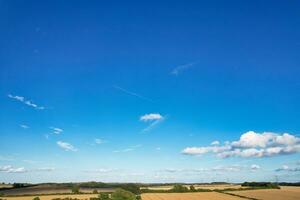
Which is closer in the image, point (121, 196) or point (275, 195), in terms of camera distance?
point (121, 196)

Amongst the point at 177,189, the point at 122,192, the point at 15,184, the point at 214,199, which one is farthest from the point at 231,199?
the point at 15,184

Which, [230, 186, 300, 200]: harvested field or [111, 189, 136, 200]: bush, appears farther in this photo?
[230, 186, 300, 200]: harvested field

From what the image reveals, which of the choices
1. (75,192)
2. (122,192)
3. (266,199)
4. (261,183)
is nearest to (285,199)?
(266,199)

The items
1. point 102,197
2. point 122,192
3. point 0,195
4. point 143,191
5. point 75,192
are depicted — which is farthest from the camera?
point 143,191

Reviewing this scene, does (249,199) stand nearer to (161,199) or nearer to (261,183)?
(161,199)

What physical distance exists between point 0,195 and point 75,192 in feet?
101

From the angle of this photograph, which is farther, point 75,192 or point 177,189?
point 177,189

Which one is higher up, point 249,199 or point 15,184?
point 15,184

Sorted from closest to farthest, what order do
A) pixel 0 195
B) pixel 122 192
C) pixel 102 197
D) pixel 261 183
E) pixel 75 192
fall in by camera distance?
pixel 122 192
pixel 102 197
pixel 0 195
pixel 75 192
pixel 261 183

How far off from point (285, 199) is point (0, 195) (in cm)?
9256

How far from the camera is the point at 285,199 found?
9250 cm

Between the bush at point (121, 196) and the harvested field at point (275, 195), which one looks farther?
the harvested field at point (275, 195)

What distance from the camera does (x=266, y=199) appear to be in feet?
307

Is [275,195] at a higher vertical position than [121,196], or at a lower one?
higher
